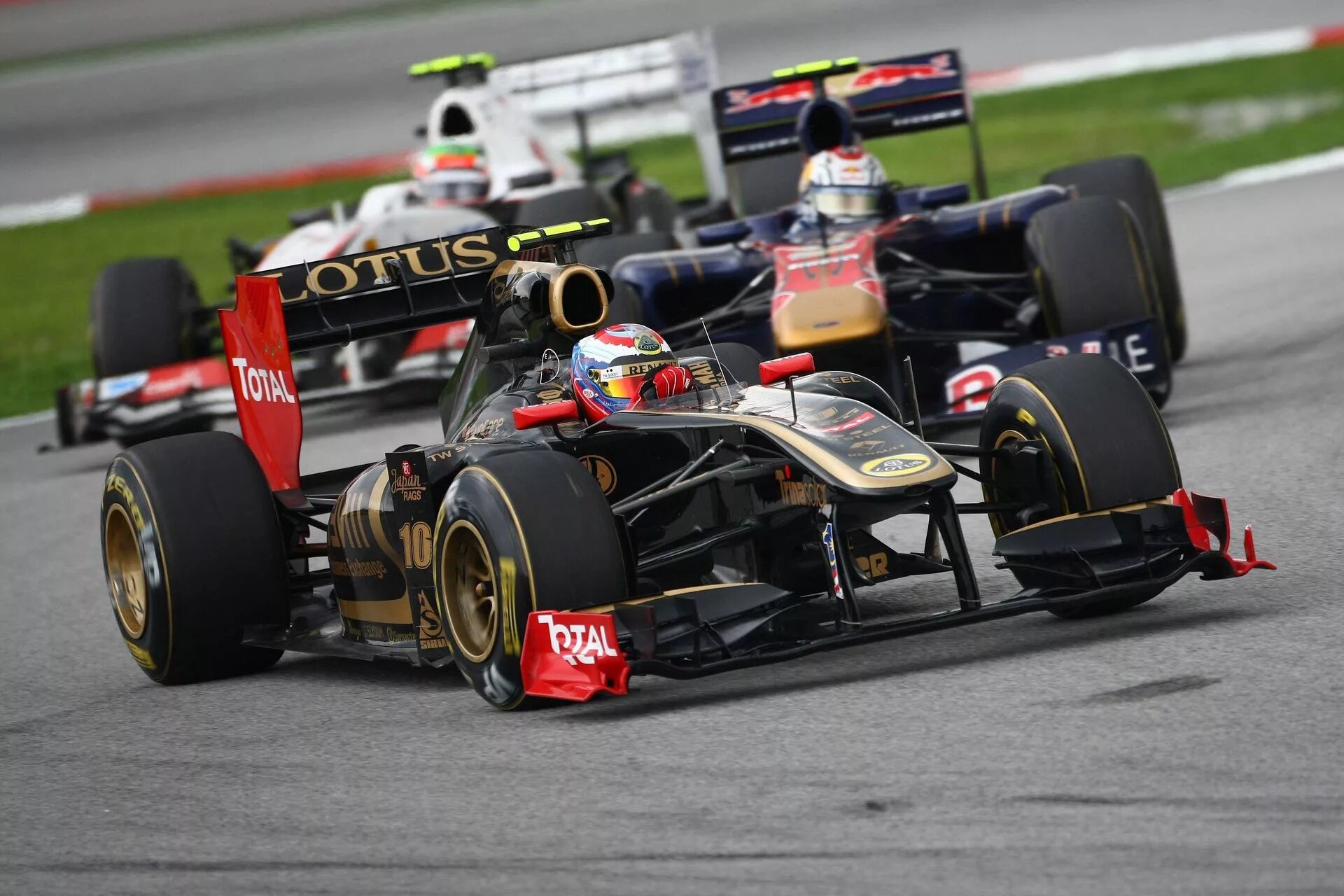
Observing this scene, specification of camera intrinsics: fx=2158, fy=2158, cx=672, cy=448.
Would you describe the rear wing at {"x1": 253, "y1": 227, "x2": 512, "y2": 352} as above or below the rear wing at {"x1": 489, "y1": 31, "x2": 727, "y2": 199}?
below

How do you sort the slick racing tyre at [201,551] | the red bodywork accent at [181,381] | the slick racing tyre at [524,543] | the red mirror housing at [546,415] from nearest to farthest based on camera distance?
the slick racing tyre at [524,543] < the red mirror housing at [546,415] < the slick racing tyre at [201,551] < the red bodywork accent at [181,381]

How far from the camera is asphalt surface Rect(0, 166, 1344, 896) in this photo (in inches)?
181

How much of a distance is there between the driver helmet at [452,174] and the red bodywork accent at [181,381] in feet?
9.67

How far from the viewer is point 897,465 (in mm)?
6125

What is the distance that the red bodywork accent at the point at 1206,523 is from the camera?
6324 mm

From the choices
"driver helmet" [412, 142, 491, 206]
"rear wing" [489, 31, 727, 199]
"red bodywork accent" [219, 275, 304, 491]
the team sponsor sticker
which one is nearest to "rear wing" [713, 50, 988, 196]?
"driver helmet" [412, 142, 491, 206]

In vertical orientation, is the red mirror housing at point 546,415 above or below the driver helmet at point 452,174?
below

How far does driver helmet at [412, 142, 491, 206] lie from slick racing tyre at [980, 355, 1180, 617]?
9.84m

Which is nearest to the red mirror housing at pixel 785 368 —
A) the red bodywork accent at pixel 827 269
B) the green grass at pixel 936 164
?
the red bodywork accent at pixel 827 269

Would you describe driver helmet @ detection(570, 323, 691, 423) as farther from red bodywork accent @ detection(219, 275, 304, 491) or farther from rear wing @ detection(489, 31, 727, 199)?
rear wing @ detection(489, 31, 727, 199)

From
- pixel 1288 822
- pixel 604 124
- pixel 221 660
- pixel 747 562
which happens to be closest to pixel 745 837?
pixel 1288 822

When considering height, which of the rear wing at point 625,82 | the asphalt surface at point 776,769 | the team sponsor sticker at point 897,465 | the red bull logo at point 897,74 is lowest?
the asphalt surface at point 776,769

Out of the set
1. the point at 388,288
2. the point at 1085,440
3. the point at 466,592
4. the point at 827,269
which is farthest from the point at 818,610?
the point at 827,269

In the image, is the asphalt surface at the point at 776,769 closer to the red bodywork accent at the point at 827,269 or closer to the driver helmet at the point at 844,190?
the red bodywork accent at the point at 827,269
